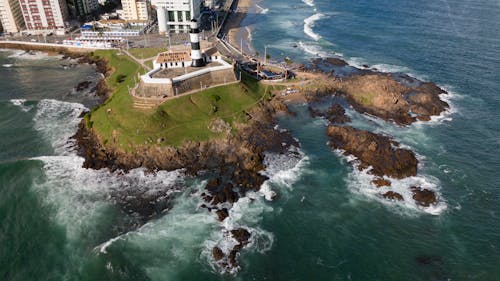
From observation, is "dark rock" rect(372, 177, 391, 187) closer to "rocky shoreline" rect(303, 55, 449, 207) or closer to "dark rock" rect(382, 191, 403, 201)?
"rocky shoreline" rect(303, 55, 449, 207)

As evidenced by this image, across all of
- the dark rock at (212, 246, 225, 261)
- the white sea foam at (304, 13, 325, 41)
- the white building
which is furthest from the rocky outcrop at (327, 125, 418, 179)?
the white building

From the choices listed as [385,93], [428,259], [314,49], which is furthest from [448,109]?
[314,49]

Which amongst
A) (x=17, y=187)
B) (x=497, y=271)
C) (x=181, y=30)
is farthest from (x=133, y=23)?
(x=497, y=271)

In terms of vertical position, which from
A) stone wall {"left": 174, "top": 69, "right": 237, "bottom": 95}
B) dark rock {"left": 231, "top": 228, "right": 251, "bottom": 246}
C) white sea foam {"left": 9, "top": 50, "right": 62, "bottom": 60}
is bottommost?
dark rock {"left": 231, "top": 228, "right": 251, "bottom": 246}

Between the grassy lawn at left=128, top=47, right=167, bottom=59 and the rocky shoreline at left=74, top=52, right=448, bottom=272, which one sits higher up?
the grassy lawn at left=128, top=47, right=167, bottom=59

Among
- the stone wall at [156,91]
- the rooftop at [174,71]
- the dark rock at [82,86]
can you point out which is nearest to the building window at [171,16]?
the dark rock at [82,86]

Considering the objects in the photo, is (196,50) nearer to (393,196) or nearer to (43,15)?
(393,196)

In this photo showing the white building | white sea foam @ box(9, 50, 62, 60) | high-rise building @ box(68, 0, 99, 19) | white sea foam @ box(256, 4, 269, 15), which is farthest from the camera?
white sea foam @ box(256, 4, 269, 15)

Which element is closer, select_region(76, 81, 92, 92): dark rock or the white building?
select_region(76, 81, 92, 92): dark rock
